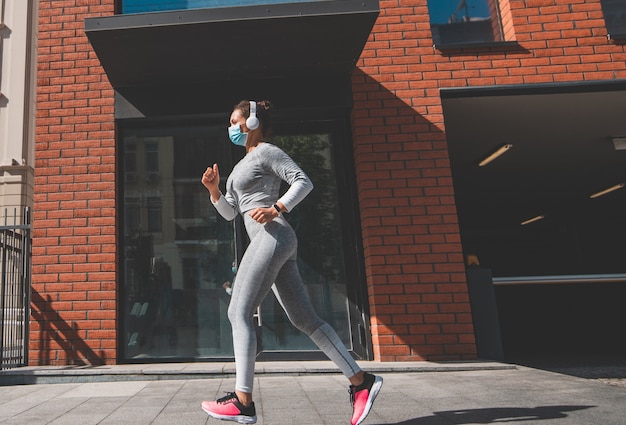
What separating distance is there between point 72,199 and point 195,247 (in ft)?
4.78

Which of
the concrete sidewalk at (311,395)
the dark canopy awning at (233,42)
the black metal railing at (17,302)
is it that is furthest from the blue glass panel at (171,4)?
the concrete sidewalk at (311,395)

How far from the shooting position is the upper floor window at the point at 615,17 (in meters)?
5.55

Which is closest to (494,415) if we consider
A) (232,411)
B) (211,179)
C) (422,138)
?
(232,411)

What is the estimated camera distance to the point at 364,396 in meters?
2.45

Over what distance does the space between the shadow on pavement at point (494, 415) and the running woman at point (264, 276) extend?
0.38 metres

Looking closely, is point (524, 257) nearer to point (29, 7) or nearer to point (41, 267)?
point (41, 267)

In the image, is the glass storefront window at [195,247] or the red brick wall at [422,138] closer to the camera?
the red brick wall at [422,138]

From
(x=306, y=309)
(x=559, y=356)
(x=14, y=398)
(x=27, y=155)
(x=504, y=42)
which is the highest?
(x=27, y=155)

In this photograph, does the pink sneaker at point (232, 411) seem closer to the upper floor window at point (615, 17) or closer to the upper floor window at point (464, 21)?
the upper floor window at point (464, 21)

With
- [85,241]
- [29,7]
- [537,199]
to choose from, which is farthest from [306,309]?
[29,7]

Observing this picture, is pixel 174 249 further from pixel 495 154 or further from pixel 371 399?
pixel 495 154

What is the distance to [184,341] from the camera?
518 centimetres

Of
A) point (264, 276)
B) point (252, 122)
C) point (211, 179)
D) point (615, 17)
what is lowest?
point (264, 276)

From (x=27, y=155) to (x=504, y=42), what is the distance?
51.7 ft
